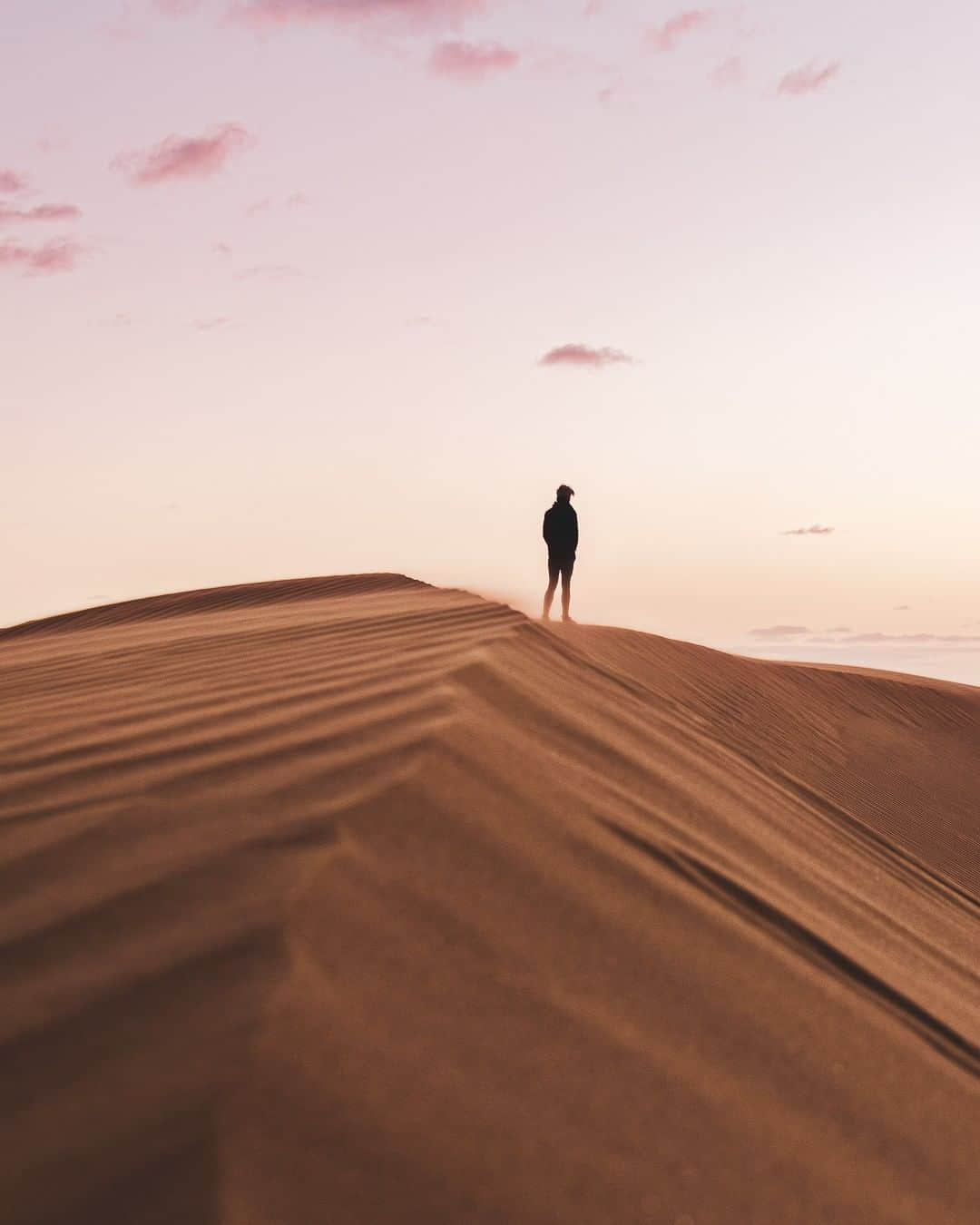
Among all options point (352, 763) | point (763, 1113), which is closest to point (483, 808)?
point (352, 763)

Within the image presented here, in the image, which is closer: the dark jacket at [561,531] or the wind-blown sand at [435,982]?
the wind-blown sand at [435,982]

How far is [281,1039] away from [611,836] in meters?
1.36

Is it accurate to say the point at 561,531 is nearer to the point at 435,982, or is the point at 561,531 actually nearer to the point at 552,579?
the point at 552,579

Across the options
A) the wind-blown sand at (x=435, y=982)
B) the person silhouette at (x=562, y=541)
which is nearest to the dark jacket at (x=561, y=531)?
the person silhouette at (x=562, y=541)

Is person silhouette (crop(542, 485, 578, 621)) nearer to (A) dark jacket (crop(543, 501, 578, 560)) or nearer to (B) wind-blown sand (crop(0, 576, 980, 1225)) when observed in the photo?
(A) dark jacket (crop(543, 501, 578, 560))

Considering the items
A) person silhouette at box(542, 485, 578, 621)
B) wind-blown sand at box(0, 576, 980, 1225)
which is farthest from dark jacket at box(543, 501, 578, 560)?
wind-blown sand at box(0, 576, 980, 1225)

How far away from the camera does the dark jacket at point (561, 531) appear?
1208cm

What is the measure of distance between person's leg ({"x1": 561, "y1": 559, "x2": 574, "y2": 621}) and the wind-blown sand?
7.85 metres

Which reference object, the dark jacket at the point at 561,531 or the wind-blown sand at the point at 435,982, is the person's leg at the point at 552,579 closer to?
the dark jacket at the point at 561,531

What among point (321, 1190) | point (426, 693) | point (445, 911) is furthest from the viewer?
point (426, 693)

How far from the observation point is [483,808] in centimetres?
292

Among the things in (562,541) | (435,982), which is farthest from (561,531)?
(435,982)

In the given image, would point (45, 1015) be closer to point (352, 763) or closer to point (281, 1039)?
point (281, 1039)

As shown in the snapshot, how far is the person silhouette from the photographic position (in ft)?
39.7
